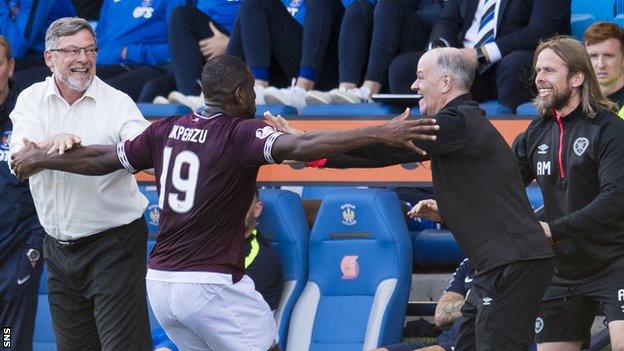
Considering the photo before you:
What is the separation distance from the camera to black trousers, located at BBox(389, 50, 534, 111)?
8.13 metres

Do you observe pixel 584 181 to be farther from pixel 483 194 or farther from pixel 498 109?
pixel 498 109

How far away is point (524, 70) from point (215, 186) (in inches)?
121

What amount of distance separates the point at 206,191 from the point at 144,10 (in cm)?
495

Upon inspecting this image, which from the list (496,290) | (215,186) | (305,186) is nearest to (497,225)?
(496,290)

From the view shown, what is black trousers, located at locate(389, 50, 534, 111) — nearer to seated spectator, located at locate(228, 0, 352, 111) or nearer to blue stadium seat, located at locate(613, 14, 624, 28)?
seated spectator, located at locate(228, 0, 352, 111)

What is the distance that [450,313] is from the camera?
7238 millimetres

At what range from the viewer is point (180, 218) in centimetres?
566

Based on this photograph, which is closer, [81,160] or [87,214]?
[81,160]

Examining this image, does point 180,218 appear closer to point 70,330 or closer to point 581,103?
point 70,330

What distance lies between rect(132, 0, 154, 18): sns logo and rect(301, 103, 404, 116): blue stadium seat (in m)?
2.21

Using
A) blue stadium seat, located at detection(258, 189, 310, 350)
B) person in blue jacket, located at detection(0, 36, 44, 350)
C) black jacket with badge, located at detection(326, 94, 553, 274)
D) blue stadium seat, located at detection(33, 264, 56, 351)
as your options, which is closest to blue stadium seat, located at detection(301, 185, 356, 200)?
blue stadium seat, located at detection(258, 189, 310, 350)

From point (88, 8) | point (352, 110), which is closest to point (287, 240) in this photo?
point (352, 110)

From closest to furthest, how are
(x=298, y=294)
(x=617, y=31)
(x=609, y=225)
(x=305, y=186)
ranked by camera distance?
(x=609, y=225), (x=617, y=31), (x=298, y=294), (x=305, y=186)

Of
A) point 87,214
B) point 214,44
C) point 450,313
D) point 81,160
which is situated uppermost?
point 214,44
